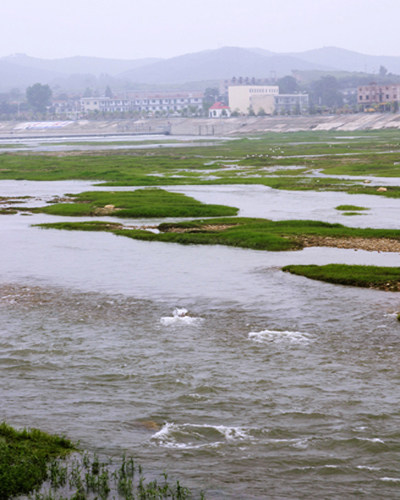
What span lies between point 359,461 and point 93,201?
37.0 metres

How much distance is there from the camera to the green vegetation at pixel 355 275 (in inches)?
854

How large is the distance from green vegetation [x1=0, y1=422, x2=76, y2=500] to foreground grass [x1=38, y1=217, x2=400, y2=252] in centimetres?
1862

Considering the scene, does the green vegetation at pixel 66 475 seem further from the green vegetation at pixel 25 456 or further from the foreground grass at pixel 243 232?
the foreground grass at pixel 243 232

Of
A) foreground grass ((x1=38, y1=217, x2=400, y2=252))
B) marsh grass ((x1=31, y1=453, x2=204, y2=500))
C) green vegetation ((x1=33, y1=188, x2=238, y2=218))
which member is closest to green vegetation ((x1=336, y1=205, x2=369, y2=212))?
foreground grass ((x1=38, y1=217, x2=400, y2=252))

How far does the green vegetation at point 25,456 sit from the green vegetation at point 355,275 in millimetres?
13472

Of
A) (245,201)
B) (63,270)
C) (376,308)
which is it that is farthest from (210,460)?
(245,201)

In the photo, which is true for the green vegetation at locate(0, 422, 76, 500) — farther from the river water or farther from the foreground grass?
the foreground grass

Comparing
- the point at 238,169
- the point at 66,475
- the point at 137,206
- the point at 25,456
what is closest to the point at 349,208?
the point at 137,206

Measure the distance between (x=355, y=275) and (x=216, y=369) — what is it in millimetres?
9471

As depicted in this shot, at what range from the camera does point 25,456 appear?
10.3 meters

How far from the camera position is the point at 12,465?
10.0m

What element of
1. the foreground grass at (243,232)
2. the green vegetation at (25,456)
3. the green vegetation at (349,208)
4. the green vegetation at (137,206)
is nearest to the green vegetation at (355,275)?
the foreground grass at (243,232)

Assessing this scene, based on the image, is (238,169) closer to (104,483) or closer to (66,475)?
(66,475)

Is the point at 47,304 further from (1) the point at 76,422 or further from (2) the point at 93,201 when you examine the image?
(2) the point at 93,201
